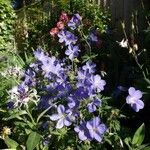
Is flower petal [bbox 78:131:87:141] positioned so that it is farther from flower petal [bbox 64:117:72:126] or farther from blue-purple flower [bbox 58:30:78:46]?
blue-purple flower [bbox 58:30:78:46]

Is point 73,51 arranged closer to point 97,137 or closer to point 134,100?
point 134,100

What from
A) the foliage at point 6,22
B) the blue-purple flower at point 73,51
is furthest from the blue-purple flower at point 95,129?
the foliage at point 6,22

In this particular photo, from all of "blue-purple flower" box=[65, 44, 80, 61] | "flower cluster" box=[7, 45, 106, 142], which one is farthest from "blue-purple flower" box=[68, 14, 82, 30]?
"flower cluster" box=[7, 45, 106, 142]

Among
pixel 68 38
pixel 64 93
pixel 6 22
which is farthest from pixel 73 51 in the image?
pixel 6 22

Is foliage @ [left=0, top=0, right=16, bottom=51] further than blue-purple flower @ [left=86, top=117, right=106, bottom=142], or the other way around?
foliage @ [left=0, top=0, right=16, bottom=51]

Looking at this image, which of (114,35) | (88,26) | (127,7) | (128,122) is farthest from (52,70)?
(127,7)

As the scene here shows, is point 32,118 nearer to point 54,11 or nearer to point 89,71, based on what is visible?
point 89,71

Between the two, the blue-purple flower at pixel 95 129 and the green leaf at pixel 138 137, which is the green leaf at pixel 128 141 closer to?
the green leaf at pixel 138 137

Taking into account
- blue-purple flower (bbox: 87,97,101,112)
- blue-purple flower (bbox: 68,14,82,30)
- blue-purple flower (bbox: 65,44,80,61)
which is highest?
blue-purple flower (bbox: 68,14,82,30)
